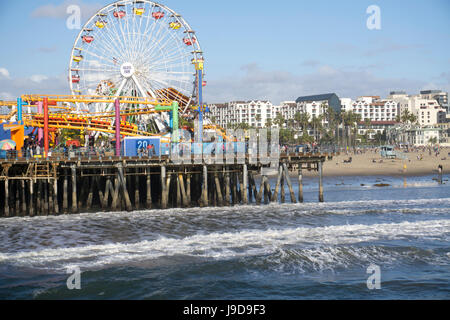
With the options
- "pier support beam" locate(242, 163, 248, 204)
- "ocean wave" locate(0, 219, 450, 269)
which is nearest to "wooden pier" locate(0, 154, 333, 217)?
"pier support beam" locate(242, 163, 248, 204)

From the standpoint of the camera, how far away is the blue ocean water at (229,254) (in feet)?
60.1

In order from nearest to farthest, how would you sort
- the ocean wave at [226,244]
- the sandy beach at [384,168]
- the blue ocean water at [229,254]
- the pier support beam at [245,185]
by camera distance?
the blue ocean water at [229,254]
the ocean wave at [226,244]
the pier support beam at [245,185]
the sandy beach at [384,168]

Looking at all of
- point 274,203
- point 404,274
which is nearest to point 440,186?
point 274,203

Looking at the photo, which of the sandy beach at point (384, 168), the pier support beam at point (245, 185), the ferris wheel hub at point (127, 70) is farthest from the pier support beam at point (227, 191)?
the sandy beach at point (384, 168)

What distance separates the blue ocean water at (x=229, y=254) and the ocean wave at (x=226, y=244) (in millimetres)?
43

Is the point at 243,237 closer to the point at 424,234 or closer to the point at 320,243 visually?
the point at 320,243

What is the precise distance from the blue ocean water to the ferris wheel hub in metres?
22.0

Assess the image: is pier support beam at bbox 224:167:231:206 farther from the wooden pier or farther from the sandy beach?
the sandy beach

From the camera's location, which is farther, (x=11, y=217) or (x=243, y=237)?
(x=11, y=217)

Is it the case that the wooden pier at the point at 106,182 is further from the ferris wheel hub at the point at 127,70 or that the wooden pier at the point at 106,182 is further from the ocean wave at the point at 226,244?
the ferris wheel hub at the point at 127,70

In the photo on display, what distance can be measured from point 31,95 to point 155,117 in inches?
614

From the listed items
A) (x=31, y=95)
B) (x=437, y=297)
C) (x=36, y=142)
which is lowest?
(x=437, y=297)
